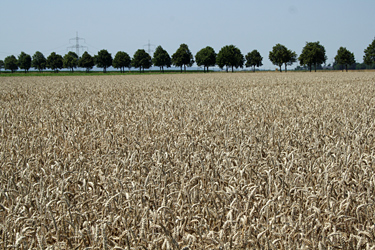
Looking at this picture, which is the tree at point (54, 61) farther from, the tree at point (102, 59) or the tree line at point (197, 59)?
the tree at point (102, 59)

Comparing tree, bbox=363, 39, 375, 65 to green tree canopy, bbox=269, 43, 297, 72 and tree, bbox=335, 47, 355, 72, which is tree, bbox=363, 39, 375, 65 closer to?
tree, bbox=335, 47, 355, 72

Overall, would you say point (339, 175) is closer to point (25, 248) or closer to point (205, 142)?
point (205, 142)

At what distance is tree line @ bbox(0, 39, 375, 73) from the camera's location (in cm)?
9738

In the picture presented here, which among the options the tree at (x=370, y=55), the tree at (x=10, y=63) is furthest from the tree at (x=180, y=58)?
the tree at (x=10, y=63)

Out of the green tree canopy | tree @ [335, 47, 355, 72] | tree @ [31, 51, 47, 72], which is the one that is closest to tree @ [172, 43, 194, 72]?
the green tree canopy

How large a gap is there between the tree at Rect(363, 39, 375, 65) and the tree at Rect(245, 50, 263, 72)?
53357 millimetres

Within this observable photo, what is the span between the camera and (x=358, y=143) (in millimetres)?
4637

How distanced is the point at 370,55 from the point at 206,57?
5338cm

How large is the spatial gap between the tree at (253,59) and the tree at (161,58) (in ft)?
136

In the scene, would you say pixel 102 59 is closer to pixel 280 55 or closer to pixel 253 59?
pixel 253 59

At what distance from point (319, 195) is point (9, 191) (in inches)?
114

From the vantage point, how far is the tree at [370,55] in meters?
94.7

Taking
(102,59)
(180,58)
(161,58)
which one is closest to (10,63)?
(102,59)

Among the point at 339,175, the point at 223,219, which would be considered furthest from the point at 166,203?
the point at 339,175
